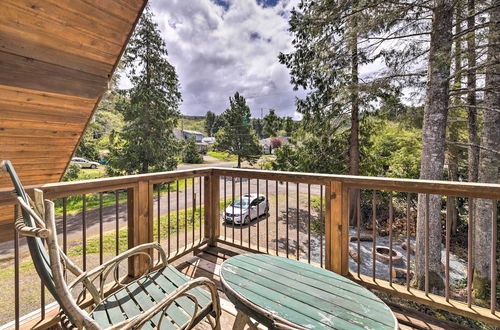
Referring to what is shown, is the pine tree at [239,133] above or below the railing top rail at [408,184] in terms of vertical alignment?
above

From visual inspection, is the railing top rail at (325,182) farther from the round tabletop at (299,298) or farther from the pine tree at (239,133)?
the pine tree at (239,133)

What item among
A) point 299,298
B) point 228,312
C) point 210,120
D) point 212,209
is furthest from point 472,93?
point 210,120

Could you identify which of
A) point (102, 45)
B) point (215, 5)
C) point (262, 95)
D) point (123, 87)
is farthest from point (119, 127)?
point (262, 95)

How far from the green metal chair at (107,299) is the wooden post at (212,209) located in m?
1.29

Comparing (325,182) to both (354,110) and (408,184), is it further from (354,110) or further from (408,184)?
(354,110)

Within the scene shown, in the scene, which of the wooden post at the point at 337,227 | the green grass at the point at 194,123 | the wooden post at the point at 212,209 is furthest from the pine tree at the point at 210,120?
the wooden post at the point at 337,227

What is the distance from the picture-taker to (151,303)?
1.23m

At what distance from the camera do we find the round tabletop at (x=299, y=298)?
98 cm

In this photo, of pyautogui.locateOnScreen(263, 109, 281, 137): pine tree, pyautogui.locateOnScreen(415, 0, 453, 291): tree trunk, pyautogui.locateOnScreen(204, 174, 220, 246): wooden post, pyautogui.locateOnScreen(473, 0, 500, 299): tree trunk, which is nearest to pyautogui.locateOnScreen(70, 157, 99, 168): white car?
pyautogui.locateOnScreen(263, 109, 281, 137): pine tree

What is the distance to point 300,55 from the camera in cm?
677

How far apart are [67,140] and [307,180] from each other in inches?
140

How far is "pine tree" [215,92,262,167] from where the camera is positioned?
19.4 meters

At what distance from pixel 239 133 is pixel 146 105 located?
30.2 ft

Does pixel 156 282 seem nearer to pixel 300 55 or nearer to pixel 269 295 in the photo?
pixel 269 295
